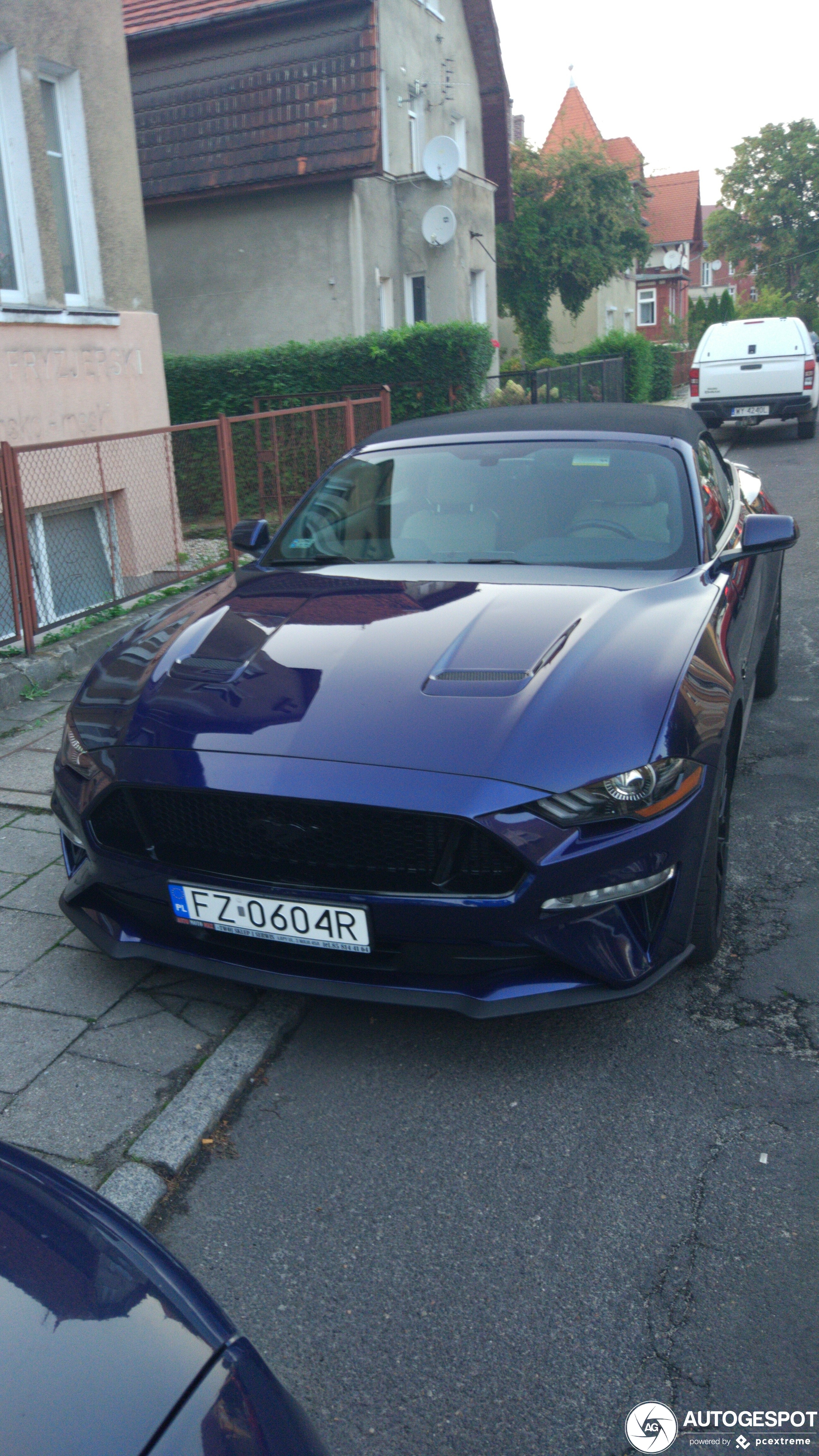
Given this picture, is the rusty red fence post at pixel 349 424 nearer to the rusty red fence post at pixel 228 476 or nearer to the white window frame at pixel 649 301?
the rusty red fence post at pixel 228 476

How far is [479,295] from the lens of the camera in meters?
23.1

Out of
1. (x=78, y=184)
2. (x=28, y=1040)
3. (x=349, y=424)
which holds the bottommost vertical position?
(x=28, y=1040)

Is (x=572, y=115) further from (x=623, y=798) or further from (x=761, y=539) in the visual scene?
(x=623, y=798)

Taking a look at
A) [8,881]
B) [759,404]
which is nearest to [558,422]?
[8,881]

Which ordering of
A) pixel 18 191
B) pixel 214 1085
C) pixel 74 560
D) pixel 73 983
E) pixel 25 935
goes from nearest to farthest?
pixel 214 1085
pixel 73 983
pixel 25 935
pixel 74 560
pixel 18 191

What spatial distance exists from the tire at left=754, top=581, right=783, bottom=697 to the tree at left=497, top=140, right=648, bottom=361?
2441 cm

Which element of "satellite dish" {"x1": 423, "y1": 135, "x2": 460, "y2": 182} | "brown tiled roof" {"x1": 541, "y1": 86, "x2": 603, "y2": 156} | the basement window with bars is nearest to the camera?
the basement window with bars

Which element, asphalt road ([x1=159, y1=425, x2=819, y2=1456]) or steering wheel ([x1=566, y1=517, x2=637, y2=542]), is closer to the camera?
asphalt road ([x1=159, y1=425, x2=819, y2=1456])

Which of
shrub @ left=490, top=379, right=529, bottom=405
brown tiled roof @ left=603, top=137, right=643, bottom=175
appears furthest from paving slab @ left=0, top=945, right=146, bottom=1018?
brown tiled roof @ left=603, top=137, right=643, bottom=175

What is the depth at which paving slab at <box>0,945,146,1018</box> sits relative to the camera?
3281 mm

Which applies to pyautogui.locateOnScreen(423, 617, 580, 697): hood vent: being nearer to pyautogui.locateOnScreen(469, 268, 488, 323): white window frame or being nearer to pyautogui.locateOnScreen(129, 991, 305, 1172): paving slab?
pyautogui.locateOnScreen(129, 991, 305, 1172): paving slab

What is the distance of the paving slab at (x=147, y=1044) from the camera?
300cm

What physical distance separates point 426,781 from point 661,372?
95.0 feet

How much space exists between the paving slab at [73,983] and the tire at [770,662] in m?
3.41
